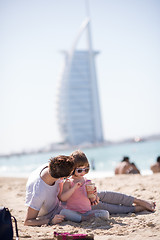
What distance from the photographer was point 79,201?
2.90 metres

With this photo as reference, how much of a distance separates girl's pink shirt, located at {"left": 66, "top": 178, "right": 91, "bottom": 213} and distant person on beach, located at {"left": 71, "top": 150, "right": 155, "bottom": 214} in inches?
8.5

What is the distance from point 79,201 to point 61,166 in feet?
2.09

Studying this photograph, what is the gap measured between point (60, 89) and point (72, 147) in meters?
15.1

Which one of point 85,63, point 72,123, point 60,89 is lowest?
point 72,123

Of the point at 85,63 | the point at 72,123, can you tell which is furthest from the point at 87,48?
the point at 72,123

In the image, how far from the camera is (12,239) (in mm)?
2135

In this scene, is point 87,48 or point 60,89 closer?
point 60,89

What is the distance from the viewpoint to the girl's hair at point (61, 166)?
243cm

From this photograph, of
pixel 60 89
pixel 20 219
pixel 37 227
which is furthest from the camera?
pixel 60 89

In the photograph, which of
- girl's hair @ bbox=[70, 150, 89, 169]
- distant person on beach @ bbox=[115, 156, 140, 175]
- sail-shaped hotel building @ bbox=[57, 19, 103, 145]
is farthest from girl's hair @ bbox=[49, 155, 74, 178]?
sail-shaped hotel building @ bbox=[57, 19, 103, 145]

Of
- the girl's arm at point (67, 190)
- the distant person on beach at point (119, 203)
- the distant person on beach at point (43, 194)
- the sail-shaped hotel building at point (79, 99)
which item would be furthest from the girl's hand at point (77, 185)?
the sail-shaped hotel building at point (79, 99)

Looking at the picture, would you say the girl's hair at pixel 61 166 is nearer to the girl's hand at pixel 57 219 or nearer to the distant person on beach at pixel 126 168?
the girl's hand at pixel 57 219

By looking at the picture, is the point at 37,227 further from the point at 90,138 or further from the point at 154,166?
the point at 90,138

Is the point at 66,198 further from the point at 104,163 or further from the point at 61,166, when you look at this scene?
the point at 104,163
